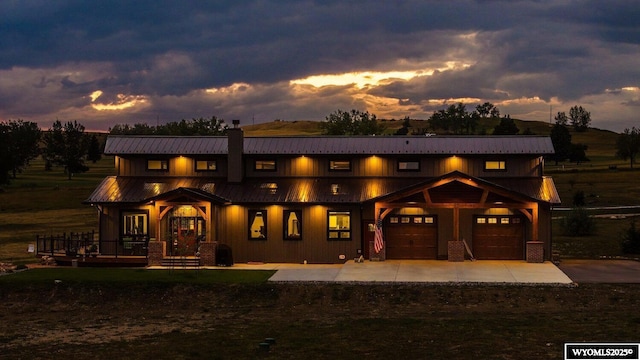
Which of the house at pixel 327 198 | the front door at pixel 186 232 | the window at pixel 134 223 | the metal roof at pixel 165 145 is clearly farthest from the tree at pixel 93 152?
the front door at pixel 186 232

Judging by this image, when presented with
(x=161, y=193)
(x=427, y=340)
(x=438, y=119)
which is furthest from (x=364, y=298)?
(x=438, y=119)

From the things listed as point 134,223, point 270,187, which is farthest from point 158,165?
point 270,187

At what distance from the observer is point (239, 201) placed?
37.0 m

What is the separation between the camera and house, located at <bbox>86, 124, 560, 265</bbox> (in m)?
36.2

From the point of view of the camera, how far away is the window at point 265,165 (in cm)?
4006

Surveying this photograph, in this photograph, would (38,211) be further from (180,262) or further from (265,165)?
(180,262)

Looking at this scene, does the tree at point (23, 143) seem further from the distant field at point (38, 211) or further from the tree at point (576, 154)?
the tree at point (576, 154)

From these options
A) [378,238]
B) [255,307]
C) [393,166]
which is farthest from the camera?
[393,166]

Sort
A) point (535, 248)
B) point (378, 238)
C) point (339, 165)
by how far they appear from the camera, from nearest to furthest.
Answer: point (535, 248), point (378, 238), point (339, 165)

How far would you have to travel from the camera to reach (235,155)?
3941 centimetres

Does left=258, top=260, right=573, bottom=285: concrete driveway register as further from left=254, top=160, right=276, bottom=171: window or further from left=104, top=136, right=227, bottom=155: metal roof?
left=104, top=136, right=227, bottom=155: metal roof

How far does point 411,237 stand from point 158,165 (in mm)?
14139

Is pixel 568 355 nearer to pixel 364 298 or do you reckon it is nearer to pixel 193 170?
pixel 364 298

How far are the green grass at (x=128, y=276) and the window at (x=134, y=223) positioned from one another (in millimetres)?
3868
